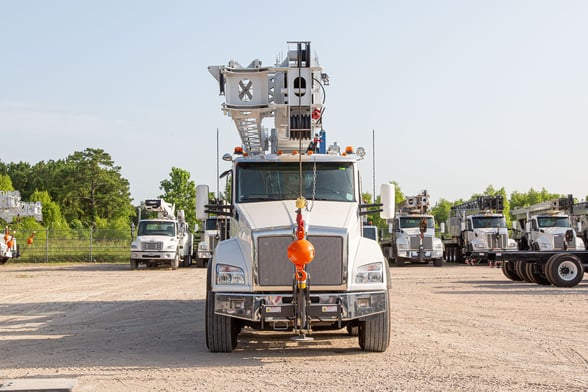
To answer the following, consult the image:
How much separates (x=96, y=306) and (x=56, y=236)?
3501 cm

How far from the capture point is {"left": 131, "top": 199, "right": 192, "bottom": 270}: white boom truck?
38.2 meters

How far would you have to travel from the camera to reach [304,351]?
33.9ft

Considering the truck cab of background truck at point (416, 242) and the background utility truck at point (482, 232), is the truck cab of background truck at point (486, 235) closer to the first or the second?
the background utility truck at point (482, 232)

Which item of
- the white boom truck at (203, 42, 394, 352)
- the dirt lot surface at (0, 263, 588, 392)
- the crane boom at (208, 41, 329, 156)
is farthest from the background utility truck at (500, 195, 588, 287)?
the white boom truck at (203, 42, 394, 352)

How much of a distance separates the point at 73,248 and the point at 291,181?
40042mm

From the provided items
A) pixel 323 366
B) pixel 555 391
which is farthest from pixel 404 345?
pixel 555 391

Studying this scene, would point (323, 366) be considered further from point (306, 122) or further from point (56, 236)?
point (56, 236)

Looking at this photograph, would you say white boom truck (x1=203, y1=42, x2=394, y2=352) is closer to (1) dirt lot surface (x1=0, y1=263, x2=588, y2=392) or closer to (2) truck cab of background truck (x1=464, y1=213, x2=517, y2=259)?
(1) dirt lot surface (x1=0, y1=263, x2=588, y2=392)

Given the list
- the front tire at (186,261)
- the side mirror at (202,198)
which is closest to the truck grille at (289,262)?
the side mirror at (202,198)

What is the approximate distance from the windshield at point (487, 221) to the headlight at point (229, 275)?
3254cm

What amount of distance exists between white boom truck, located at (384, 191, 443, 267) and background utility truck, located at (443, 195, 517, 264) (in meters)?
1.86

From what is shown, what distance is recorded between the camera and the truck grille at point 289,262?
951cm

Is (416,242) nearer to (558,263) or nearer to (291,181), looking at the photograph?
(558,263)

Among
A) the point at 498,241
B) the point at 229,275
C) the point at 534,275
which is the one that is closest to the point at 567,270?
the point at 534,275
